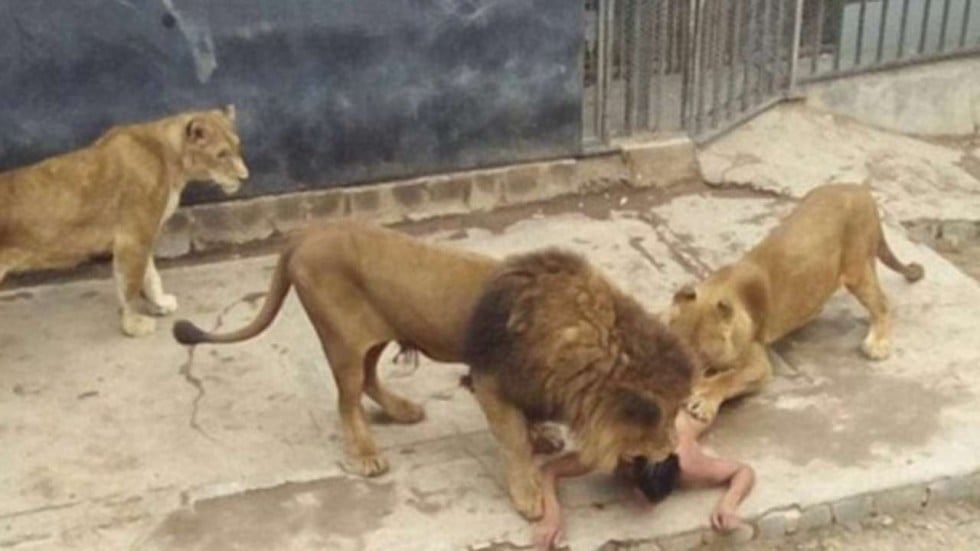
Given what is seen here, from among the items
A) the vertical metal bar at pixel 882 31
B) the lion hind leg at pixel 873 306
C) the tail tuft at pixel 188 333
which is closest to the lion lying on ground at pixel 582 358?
the tail tuft at pixel 188 333

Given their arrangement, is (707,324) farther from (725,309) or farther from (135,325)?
(135,325)

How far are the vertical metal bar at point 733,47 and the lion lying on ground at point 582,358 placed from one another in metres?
3.38

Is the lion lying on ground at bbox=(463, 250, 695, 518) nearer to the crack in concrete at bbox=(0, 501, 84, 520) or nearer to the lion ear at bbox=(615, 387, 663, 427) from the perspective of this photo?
the lion ear at bbox=(615, 387, 663, 427)

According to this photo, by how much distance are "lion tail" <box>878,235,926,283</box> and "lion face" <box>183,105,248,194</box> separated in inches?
111

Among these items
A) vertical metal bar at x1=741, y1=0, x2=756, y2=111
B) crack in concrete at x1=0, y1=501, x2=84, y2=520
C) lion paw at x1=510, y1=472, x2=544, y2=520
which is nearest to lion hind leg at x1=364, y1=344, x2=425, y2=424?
lion paw at x1=510, y1=472, x2=544, y2=520

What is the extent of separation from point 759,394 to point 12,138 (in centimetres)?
354

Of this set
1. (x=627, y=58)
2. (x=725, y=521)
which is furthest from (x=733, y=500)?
(x=627, y=58)

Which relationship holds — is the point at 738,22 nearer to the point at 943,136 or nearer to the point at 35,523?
the point at 943,136

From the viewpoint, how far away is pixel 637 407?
194 inches

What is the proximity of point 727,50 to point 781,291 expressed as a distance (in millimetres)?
2436

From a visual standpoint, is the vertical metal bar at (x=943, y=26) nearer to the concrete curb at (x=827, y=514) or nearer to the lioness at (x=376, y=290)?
the concrete curb at (x=827, y=514)

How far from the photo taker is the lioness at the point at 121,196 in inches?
254

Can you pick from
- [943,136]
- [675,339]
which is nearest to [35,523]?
[675,339]

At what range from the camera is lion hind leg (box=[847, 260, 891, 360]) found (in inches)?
253
